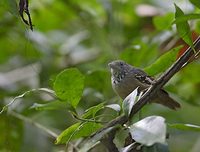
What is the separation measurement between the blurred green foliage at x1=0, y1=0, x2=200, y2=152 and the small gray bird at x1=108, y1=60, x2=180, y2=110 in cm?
5

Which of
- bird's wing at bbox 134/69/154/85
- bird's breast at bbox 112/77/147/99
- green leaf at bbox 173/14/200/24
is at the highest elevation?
green leaf at bbox 173/14/200/24

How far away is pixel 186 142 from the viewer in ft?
9.95

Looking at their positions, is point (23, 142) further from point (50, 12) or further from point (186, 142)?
point (50, 12)

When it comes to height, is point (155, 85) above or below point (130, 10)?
above

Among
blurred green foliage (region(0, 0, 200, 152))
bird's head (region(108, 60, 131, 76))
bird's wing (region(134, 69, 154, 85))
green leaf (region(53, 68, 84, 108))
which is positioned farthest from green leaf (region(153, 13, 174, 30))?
green leaf (region(53, 68, 84, 108))

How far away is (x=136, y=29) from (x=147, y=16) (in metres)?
0.30

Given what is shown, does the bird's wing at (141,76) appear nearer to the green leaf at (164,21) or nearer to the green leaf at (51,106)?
the green leaf at (164,21)

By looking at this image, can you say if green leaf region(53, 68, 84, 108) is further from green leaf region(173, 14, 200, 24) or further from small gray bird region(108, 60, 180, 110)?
small gray bird region(108, 60, 180, 110)

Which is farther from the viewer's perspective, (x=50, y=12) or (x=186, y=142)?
(x=50, y=12)

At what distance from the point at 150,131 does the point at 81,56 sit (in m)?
2.38

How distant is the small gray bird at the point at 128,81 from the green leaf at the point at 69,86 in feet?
2.40

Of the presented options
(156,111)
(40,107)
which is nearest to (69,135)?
(40,107)

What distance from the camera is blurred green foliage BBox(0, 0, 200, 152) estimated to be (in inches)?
92.7

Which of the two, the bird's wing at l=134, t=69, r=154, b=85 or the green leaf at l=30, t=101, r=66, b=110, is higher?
the green leaf at l=30, t=101, r=66, b=110
